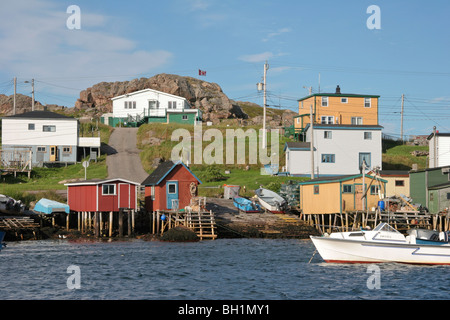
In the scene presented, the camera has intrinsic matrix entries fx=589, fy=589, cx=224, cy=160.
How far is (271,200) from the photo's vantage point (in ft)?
188

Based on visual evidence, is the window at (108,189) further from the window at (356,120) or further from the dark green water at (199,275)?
the window at (356,120)

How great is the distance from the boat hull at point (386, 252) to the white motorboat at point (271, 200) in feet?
72.9

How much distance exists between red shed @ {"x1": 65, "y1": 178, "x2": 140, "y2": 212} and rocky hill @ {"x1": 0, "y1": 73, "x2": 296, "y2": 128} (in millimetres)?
55058

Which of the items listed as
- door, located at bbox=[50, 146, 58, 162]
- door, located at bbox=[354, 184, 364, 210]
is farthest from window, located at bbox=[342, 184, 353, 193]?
door, located at bbox=[50, 146, 58, 162]

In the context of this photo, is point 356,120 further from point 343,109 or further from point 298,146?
point 298,146

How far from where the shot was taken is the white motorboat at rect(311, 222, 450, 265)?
3375 centimetres

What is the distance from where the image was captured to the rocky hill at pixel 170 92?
114 m

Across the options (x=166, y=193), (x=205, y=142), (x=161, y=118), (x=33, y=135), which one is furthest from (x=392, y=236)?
(x=161, y=118)

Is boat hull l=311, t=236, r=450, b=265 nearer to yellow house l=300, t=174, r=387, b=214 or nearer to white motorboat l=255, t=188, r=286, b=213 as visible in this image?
yellow house l=300, t=174, r=387, b=214

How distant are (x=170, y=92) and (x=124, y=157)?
36187 millimetres

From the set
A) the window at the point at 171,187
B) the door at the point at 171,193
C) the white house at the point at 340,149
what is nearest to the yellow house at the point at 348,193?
the door at the point at 171,193

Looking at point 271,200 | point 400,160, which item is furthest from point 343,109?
point 271,200

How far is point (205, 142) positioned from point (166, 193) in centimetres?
3167
